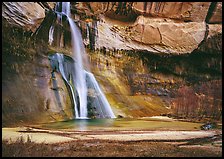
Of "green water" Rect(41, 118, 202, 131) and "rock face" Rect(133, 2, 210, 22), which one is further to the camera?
"rock face" Rect(133, 2, 210, 22)

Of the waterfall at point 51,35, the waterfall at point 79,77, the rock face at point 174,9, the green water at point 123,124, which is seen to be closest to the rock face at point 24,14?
the waterfall at point 51,35

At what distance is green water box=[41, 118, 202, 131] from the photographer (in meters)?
7.68

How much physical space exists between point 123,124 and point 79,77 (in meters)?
1.64

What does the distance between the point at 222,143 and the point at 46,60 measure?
444 cm

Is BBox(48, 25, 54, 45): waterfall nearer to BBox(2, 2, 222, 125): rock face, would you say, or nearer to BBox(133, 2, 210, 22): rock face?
BBox(2, 2, 222, 125): rock face

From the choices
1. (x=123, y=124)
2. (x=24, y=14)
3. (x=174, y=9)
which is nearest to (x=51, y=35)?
(x=24, y=14)

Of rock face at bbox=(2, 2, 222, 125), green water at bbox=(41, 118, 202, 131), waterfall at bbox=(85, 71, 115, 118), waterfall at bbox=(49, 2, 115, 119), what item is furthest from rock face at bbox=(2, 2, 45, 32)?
green water at bbox=(41, 118, 202, 131)

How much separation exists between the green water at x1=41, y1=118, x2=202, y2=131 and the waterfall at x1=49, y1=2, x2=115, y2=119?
36 centimetres

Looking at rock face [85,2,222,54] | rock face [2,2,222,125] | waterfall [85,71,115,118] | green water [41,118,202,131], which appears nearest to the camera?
green water [41,118,202,131]

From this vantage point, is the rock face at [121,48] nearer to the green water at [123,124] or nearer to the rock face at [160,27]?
the rock face at [160,27]

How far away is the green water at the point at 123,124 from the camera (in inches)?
302

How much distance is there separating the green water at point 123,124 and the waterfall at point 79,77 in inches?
14.3

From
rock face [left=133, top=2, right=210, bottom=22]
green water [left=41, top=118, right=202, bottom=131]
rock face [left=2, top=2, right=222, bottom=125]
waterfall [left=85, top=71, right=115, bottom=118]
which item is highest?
rock face [left=133, top=2, right=210, bottom=22]

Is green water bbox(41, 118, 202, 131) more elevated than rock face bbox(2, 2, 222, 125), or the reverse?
rock face bbox(2, 2, 222, 125)
